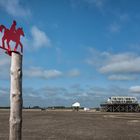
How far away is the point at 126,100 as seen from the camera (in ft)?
425

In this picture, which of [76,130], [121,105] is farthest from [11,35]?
[121,105]

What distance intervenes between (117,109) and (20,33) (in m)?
124

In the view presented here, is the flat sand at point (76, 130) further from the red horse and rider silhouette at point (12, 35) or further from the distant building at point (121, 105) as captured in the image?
the distant building at point (121, 105)

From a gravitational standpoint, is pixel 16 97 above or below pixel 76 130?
above

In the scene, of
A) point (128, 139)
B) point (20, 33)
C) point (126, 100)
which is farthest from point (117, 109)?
point (20, 33)

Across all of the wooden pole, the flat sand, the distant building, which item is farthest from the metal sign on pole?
the distant building

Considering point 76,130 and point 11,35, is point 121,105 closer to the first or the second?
point 76,130

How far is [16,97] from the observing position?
245 inches

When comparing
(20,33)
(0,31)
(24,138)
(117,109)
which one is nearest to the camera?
(0,31)

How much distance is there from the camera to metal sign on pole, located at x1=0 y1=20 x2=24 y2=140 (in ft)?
20.3

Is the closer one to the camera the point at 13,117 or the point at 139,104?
the point at 13,117

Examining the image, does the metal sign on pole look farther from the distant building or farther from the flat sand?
the distant building

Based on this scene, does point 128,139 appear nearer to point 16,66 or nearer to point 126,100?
point 16,66

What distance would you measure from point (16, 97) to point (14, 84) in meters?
0.26
